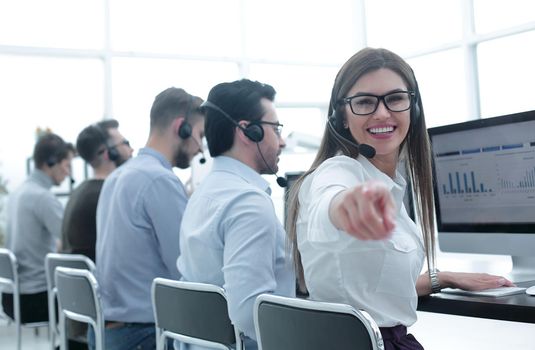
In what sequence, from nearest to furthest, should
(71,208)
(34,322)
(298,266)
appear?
1. (298,266)
2. (71,208)
3. (34,322)

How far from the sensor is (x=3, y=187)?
5422mm

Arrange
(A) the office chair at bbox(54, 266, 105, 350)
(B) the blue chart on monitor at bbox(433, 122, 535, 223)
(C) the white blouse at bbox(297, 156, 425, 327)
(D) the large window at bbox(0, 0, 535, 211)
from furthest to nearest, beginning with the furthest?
(D) the large window at bbox(0, 0, 535, 211) → (A) the office chair at bbox(54, 266, 105, 350) → (B) the blue chart on monitor at bbox(433, 122, 535, 223) → (C) the white blouse at bbox(297, 156, 425, 327)

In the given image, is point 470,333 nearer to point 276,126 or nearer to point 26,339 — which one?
point 276,126

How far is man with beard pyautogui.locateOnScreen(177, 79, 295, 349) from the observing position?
163 cm

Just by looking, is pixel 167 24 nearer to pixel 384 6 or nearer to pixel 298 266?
pixel 384 6

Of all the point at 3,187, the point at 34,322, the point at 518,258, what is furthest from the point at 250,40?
the point at 518,258

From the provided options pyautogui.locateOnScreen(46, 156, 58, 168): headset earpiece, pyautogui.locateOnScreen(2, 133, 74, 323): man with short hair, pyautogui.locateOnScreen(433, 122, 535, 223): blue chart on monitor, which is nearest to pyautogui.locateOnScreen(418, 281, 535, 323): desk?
pyautogui.locateOnScreen(433, 122, 535, 223): blue chart on monitor

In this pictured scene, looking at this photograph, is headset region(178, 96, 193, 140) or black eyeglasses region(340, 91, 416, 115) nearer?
black eyeglasses region(340, 91, 416, 115)

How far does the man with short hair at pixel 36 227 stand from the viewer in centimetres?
385

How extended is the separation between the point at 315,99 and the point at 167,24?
1.67 meters

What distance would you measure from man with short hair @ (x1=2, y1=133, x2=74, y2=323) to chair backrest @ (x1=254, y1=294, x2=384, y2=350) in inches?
110

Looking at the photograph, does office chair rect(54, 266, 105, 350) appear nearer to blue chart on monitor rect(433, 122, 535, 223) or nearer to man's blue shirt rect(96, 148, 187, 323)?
man's blue shirt rect(96, 148, 187, 323)

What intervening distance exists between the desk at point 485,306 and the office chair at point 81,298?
3.59 feet

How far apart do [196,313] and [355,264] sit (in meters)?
0.60
